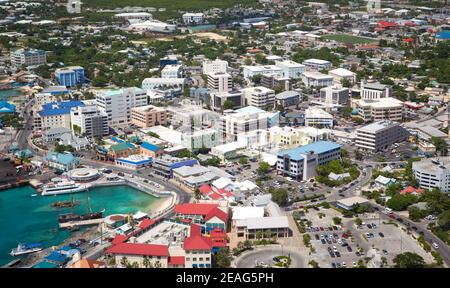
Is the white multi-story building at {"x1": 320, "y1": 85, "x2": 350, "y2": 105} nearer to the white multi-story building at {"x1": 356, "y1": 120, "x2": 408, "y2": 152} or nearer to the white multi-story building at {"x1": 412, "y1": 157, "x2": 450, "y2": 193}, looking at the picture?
the white multi-story building at {"x1": 356, "y1": 120, "x2": 408, "y2": 152}

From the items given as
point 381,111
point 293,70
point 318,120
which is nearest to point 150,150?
point 318,120

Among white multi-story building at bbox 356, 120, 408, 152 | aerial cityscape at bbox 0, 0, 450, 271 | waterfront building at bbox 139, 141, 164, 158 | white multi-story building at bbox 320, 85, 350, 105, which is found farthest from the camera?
white multi-story building at bbox 320, 85, 350, 105

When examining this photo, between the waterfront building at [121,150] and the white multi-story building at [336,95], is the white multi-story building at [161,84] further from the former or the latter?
the waterfront building at [121,150]

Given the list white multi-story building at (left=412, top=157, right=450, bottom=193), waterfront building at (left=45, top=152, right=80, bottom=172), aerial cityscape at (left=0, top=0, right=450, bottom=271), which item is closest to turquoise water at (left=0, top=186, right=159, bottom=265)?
aerial cityscape at (left=0, top=0, right=450, bottom=271)

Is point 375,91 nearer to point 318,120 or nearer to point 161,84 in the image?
point 318,120

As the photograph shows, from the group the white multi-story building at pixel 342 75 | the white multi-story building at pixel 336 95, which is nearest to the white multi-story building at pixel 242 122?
the white multi-story building at pixel 336 95

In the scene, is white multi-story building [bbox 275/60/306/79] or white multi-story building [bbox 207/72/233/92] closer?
white multi-story building [bbox 207/72/233/92]
